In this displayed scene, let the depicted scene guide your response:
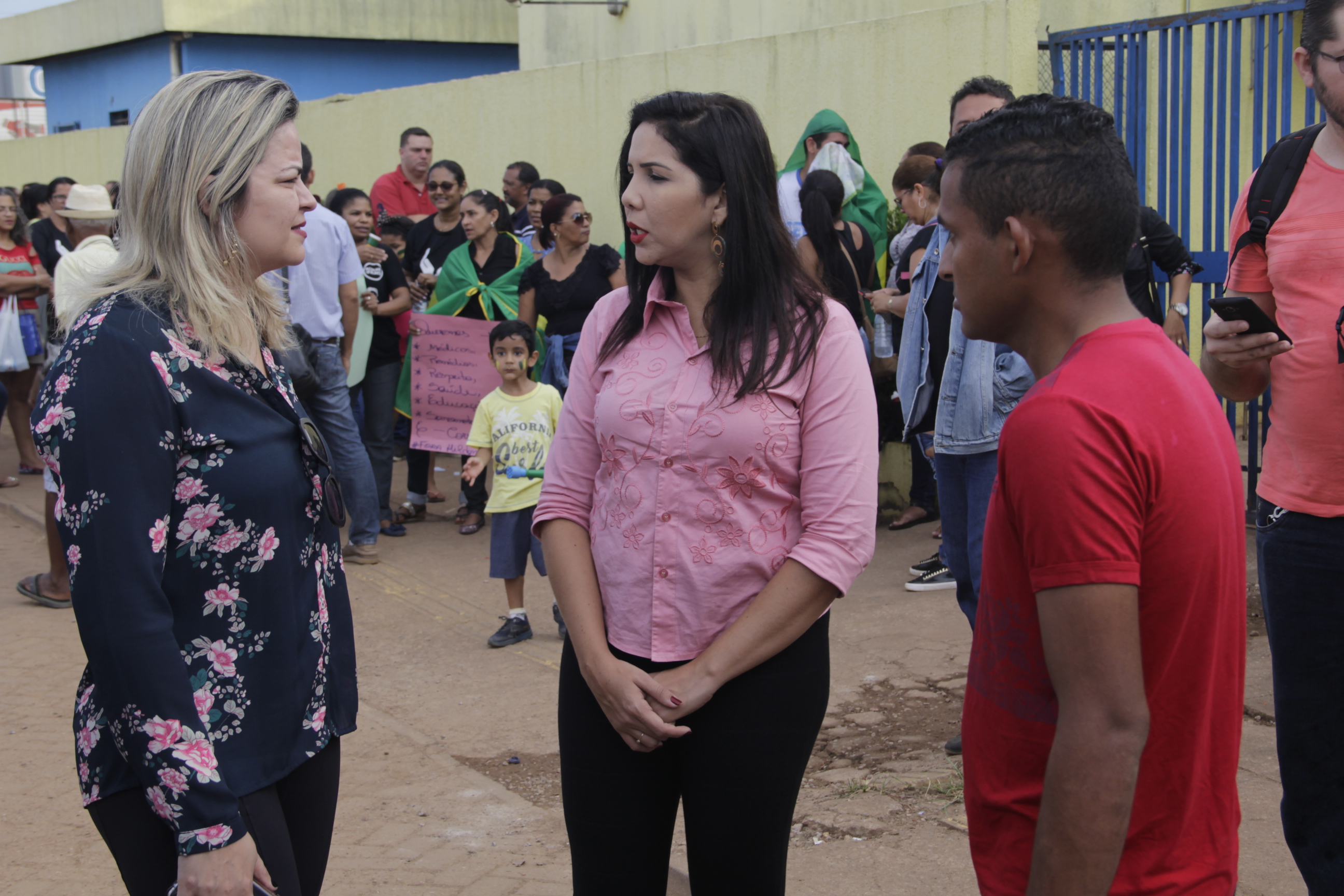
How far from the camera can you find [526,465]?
6020 millimetres

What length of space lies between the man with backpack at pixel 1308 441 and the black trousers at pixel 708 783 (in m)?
1.10

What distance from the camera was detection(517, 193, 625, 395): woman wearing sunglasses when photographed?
778cm

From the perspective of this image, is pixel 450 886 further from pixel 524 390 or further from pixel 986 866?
pixel 524 390

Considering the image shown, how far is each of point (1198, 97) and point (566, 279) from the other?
4329 mm

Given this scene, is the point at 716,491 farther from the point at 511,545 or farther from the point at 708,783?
the point at 511,545

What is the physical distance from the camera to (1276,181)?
279 cm

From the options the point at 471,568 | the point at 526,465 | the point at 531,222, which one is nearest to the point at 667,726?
the point at 526,465

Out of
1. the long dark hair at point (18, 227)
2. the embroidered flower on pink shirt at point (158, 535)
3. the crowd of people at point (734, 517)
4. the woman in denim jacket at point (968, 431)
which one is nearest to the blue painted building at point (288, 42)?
the long dark hair at point (18, 227)

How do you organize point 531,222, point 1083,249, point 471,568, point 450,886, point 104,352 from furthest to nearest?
1. point 531,222
2. point 471,568
3. point 450,886
4. point 104,352
5. point 1083,249

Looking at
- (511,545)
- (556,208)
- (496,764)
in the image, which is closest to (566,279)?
(556,208)

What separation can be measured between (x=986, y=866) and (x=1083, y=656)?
407mm

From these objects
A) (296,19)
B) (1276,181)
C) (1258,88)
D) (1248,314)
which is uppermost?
(296,19)

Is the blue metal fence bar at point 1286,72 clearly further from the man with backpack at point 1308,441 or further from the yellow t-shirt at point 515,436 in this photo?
the man with backpack at point 1308,441

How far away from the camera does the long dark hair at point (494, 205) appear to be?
8.38 meters
